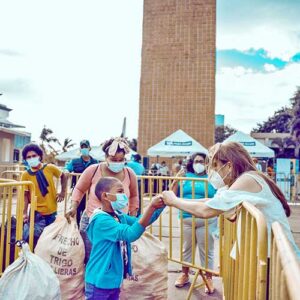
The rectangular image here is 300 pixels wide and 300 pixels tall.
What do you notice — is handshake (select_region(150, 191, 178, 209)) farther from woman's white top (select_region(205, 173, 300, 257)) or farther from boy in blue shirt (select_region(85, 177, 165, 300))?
woman's white top (select_region(205, 173, 300, 257))

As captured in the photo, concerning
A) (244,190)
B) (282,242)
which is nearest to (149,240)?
(244,190)

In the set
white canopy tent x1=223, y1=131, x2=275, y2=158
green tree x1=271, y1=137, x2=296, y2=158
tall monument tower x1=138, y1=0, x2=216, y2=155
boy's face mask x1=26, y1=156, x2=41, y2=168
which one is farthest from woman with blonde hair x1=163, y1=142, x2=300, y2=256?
green tree x1=271, y1=137, x2=296, y2=158

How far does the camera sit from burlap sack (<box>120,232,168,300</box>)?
359 centimetres

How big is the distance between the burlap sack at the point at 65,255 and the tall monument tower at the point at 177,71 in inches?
762

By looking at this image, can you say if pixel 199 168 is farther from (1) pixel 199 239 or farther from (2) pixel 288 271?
(2) pixel 288 271

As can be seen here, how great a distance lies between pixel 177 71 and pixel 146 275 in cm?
2022

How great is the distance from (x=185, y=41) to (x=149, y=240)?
20.6 meters

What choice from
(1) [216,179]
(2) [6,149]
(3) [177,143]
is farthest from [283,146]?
(1) [216,179]

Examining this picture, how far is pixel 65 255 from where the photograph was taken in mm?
3475

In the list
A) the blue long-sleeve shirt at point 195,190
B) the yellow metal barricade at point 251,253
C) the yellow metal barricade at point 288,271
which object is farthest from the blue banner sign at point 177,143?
the yellow metal barricade at point 288,271

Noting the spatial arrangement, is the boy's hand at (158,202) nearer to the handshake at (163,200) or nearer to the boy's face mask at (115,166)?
the handshake at (163,200)

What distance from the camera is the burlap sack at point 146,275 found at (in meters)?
3.59

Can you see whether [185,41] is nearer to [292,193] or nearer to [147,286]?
[292,193]

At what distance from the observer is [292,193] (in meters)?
14.9
